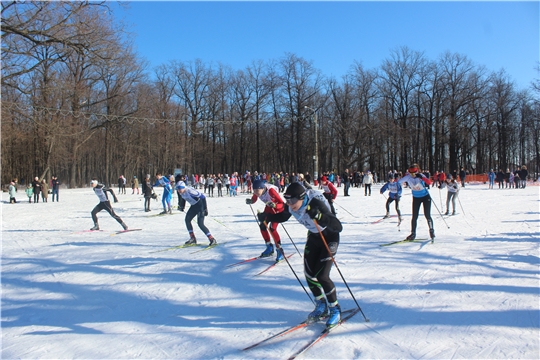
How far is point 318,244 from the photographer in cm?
446

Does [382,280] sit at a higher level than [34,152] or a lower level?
lower

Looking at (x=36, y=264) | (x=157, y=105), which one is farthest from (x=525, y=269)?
(x=157, y=105)

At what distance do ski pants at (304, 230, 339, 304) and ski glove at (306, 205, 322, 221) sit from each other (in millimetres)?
270

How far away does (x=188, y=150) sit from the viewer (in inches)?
2164

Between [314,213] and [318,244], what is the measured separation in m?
0.46

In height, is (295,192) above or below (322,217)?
above

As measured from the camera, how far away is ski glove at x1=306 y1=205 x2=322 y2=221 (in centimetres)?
424

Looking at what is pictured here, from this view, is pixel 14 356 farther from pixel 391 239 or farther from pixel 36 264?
pixel 391 239

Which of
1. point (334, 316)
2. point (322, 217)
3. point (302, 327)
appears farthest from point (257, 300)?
point (322, 217)

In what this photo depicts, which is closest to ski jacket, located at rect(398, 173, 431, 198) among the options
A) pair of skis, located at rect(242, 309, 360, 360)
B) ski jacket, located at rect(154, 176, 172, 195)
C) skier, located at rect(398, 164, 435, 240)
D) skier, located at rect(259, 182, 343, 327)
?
skier, located at rect(398, 164, 435, 240)

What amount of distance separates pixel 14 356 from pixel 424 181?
816cm

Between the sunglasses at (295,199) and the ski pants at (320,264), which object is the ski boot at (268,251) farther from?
the sunglasses at (295,199)

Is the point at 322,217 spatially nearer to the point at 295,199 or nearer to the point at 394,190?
the point at 295,199

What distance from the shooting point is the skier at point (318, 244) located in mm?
4309
